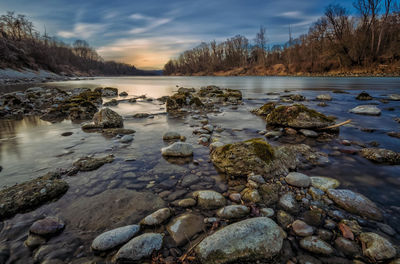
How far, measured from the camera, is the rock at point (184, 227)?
192 cm

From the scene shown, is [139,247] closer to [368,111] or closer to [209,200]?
[209,200]

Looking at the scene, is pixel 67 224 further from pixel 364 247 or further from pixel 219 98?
pixel 219 98

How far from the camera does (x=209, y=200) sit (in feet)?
8.05

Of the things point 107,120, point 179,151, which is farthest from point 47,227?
point 107,120

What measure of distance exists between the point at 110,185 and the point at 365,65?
4972 cm

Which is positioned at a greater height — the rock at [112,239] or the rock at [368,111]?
the rock at [368,111]

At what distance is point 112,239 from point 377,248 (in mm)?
2439

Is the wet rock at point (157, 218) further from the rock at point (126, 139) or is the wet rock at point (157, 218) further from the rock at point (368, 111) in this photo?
the rock at point (368, 111)

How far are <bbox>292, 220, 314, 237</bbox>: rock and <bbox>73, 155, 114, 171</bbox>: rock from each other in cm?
332

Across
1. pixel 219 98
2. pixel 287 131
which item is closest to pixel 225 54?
pixel 219 98

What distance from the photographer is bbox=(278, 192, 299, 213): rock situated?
2.31 meters

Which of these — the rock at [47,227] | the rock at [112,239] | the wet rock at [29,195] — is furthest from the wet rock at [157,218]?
the wet rock at [29,195]

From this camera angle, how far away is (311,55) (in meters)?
49.1

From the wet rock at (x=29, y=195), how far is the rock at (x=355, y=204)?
3774mm
